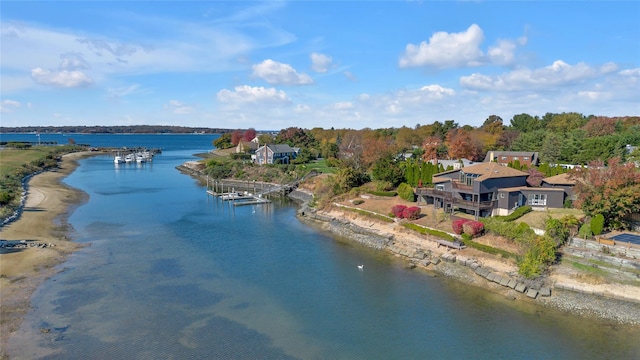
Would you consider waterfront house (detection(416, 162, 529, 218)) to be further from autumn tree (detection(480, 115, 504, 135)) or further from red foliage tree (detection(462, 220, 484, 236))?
autumn tree (detection(480, 115, 504, 135))

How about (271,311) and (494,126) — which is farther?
(494,126)

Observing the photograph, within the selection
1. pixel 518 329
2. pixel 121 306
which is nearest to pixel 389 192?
pixel 518 329

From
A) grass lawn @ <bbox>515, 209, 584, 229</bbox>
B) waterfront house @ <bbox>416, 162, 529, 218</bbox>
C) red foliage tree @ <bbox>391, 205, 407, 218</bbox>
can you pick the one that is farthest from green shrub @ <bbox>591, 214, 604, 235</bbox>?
red foliage tree @ <bbox>391, 205, 407, 218</bbox>

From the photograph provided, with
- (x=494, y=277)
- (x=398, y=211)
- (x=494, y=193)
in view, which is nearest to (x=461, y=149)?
(x=494, y=193)

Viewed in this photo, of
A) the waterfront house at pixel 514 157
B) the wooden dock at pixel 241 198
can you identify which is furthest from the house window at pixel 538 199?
the wooden dock at pixel 241 198

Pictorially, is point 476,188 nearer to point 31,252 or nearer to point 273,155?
point 31,252

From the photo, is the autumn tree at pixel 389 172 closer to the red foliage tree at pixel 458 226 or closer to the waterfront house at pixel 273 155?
the red foliage tree at pixel 458 226
